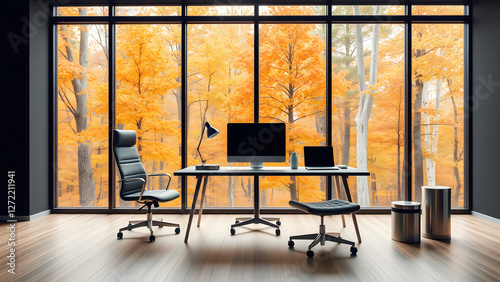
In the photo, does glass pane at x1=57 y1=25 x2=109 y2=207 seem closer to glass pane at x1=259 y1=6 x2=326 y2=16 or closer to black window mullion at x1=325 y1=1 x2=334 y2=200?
glass pane at x1=259 y1=6 x2=326 y2=16

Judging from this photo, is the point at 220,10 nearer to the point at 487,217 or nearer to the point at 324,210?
the point at 324,210

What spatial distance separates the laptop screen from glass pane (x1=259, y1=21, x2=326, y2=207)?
4.45 ft

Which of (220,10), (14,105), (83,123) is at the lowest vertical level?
(83,123)

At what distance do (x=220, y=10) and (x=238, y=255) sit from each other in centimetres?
381

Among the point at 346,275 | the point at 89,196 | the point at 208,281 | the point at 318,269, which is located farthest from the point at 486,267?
the point at 89,196

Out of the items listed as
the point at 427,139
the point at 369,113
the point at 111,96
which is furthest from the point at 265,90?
the point at 427,139

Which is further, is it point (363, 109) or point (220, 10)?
point (363, 109)

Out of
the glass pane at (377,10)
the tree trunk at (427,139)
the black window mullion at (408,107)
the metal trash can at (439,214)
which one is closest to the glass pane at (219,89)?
the glass pane at (377,10)

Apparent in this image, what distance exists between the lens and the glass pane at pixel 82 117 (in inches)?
204

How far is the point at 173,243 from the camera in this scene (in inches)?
136

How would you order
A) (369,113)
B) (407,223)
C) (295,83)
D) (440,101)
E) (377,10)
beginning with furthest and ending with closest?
(369,113) < (295,83) < (440,101) < (377,10) < (407,223)

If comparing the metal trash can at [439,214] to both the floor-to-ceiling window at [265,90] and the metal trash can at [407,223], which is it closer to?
the metal trash can at [407,223]

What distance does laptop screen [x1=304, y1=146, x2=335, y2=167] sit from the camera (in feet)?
12.5

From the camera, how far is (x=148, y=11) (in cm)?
514
